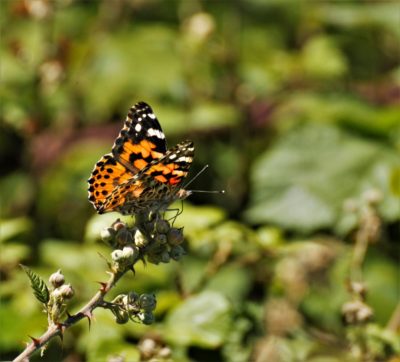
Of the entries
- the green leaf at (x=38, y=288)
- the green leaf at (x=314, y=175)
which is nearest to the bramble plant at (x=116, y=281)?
the green leaf at (x=38, y=288)

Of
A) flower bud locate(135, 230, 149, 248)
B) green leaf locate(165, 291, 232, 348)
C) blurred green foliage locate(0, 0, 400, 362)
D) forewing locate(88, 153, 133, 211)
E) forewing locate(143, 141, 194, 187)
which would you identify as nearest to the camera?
flower bud locate(135, 230, 149, 248)

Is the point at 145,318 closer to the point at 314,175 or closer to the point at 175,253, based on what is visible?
the point at 175,253

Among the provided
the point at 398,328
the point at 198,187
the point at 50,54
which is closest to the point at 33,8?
the point at 50,54

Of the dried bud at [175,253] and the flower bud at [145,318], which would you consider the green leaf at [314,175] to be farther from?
the flower bud at [145,318]

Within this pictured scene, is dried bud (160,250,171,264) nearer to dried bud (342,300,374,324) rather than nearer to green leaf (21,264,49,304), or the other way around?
green leaf (21,264,49,304)

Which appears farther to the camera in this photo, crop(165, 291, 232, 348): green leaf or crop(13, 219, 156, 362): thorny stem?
crop(165, 291, 232, 348): green leaf

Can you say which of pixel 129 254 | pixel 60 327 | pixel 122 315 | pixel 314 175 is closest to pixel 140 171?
pixel 129 254

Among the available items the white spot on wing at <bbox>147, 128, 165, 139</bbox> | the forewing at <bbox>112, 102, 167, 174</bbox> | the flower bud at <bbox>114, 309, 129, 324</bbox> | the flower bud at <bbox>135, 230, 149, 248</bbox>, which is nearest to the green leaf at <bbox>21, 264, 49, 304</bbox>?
the flower bud at <bbox>114, 309, 129, 324</bbox>

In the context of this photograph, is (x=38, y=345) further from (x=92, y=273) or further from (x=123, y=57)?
(x=123, y=57)
